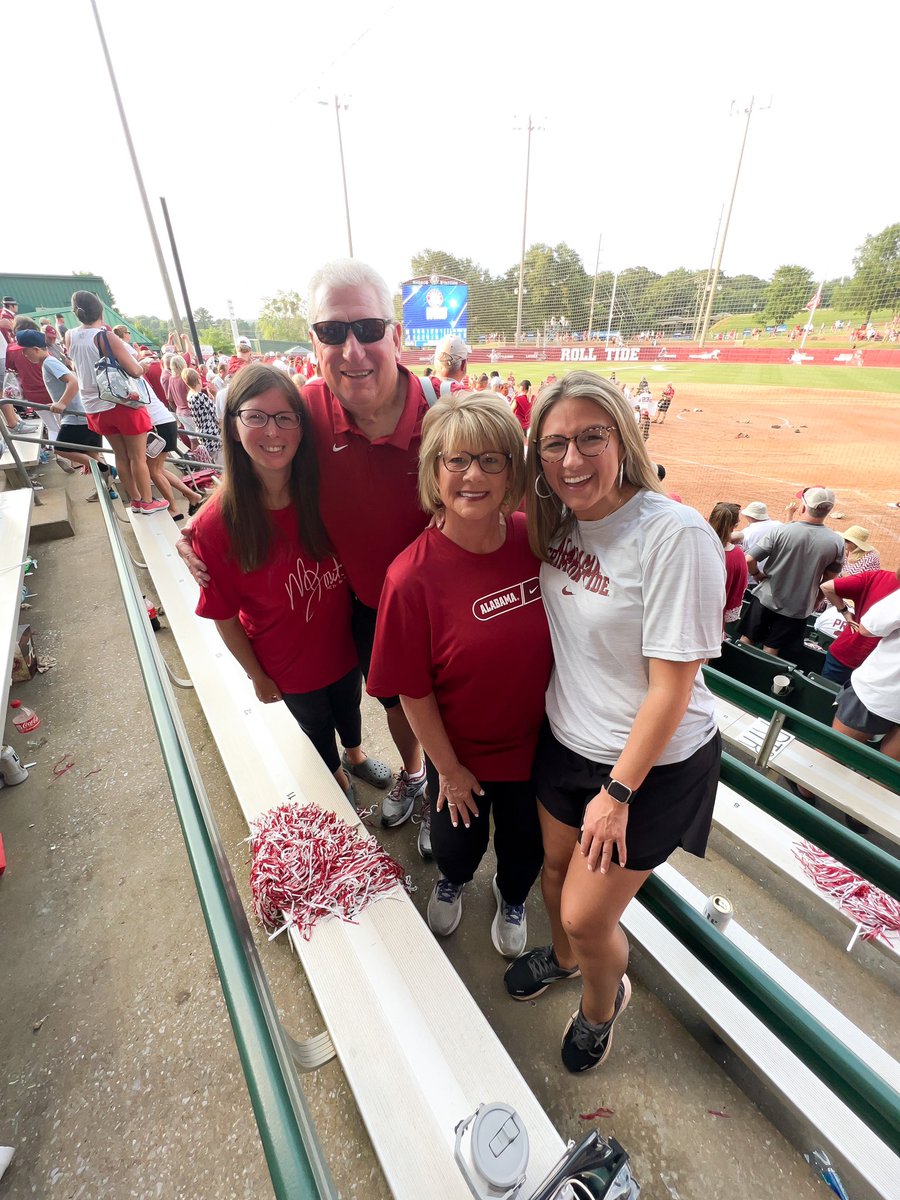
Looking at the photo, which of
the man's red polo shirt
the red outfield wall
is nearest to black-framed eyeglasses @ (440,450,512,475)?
the man's red polo shirt

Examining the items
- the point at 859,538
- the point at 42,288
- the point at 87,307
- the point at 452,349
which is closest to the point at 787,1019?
the point at 859,538

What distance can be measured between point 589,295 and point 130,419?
21.5 m

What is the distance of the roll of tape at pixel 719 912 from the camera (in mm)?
1880

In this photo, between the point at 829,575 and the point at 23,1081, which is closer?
the point at 23,1081

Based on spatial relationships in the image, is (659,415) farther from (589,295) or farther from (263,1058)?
(263,1058)

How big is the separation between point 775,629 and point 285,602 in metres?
4.16

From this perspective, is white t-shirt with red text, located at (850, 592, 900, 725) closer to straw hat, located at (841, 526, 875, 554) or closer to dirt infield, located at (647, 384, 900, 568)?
straw hat, located at (841, 526, 875, 554)

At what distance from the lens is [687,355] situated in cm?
2203

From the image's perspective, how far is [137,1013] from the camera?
1846 millimetres

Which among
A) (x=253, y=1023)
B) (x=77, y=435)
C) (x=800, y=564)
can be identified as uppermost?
(x=253, y=1023)

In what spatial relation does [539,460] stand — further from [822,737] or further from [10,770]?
[10,770]

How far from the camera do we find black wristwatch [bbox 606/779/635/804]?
50.0 inches

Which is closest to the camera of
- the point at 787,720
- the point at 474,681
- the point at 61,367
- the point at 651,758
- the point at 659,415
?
the point at 651,758

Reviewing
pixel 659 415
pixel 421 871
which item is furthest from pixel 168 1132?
pixel 659 415
